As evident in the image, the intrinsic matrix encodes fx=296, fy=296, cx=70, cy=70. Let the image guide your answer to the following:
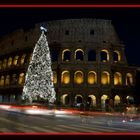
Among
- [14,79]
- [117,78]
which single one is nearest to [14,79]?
[14,79]

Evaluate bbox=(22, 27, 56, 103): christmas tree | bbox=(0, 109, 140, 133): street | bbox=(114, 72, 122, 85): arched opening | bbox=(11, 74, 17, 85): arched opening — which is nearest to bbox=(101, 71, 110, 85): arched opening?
bbox=(114, 72, 122, 85): arched opening

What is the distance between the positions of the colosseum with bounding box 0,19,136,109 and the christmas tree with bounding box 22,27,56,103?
7.14 meters

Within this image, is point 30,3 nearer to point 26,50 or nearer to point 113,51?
point 113,51

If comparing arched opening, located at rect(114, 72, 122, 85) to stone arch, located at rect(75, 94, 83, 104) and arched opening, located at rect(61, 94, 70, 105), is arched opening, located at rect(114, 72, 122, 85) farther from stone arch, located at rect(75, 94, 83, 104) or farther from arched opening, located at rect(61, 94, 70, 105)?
arched opening, located at rect(61, 94, 70, 105)

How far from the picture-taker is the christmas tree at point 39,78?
28.3 m

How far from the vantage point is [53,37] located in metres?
40.3

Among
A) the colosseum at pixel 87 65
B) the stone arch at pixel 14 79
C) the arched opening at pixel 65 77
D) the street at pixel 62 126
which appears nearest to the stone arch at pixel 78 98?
the colosseum at pixel 87 65

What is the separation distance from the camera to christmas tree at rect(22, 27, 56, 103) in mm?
28281

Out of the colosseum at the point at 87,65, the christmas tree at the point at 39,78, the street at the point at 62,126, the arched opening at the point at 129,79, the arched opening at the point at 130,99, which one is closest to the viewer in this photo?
the street at the point at 62,126

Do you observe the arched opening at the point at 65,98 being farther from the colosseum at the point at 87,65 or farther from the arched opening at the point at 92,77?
the arched opening at the point at 92,77

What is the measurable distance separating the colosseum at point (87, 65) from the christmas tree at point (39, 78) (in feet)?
23.4

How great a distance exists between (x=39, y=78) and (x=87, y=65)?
33.1 ft

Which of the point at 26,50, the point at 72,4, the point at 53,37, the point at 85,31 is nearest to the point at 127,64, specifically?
the point at 85,31

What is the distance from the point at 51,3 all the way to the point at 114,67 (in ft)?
105
